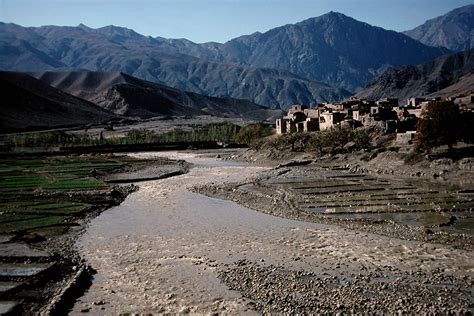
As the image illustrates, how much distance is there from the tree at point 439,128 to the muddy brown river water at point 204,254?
90.0ft

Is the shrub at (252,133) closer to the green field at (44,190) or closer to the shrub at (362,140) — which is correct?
the shrub at (362,140)

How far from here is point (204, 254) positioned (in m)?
26.0

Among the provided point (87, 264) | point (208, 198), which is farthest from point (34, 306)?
point (208, 198)

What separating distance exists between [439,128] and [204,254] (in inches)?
1516

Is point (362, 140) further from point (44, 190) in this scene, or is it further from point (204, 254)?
point (204, 254)

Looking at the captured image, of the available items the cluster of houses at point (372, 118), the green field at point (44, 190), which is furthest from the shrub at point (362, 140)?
the green field at point (44, 190)

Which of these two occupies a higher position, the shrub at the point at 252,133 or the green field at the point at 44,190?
the shrub at the point at 252,133

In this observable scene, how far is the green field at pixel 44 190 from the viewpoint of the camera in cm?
3434

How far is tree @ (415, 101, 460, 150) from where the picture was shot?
55.0 meters

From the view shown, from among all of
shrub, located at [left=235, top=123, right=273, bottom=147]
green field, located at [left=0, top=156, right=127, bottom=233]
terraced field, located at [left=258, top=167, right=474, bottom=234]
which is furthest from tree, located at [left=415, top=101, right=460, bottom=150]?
shrub, located at [left=235, top=123, right=273, bottom=147]

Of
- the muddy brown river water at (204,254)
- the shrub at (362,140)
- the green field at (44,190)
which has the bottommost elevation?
the muddy brown river water at (204,254)

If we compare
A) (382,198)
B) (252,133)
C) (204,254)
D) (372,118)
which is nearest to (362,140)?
(372,118)

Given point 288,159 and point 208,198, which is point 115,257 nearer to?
point 208,198

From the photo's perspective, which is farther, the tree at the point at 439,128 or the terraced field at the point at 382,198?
the tree at the point at 439,128
